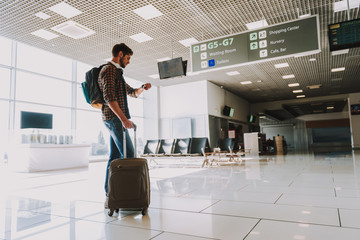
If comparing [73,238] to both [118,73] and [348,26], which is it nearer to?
[118,73]

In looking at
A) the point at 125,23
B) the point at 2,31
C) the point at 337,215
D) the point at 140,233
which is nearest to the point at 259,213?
the point at 337,215

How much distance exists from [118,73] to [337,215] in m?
2.16

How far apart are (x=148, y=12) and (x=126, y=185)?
177 inches

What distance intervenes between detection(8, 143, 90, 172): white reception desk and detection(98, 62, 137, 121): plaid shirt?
232 inches

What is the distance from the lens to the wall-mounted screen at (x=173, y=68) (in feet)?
20.8

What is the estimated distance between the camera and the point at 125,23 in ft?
19.4

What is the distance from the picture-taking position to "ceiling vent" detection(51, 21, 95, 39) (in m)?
5.97

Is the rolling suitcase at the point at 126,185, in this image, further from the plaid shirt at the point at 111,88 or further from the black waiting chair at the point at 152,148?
the black waiting chair at the point at 152,148

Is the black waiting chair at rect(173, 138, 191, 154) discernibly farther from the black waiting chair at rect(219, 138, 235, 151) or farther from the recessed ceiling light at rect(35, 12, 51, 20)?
the recessed ceiling light at rect(35, 12, 51, 20)

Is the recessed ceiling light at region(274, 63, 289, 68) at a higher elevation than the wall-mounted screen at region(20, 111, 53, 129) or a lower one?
higher

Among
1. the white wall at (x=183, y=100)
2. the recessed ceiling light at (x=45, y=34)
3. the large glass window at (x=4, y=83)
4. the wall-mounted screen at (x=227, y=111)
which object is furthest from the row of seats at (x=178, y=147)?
the wall-mounted screen at (x=227, y=111)

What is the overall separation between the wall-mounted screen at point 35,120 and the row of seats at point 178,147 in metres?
3.24

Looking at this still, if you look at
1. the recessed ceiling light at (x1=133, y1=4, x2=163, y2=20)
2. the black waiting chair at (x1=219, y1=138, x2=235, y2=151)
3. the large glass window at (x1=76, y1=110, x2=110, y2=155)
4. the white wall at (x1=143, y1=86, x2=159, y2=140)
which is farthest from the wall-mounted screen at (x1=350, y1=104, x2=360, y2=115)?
the recessed ceiling light at (x1=133, y1=4, x2=163, y2=20)

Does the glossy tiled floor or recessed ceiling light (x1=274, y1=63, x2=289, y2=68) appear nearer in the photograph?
the glossy tiled floor
